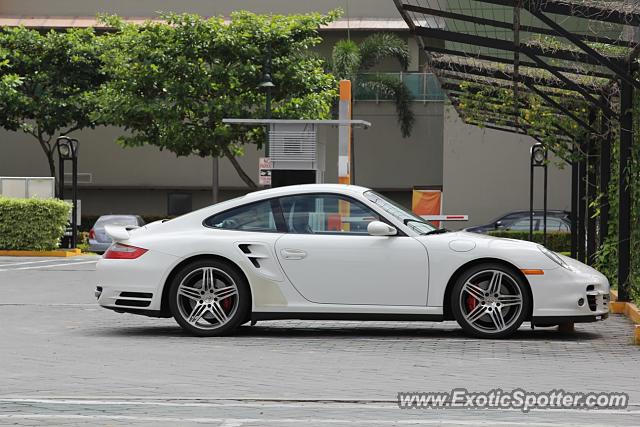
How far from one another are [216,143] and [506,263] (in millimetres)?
32155

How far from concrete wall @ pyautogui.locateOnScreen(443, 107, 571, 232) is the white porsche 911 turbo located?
33.4 m

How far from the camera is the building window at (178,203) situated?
54062mm

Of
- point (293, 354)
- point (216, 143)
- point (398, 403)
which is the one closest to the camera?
point (398, 403)

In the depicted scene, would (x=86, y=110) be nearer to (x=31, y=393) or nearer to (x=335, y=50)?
(x=335, y=50)

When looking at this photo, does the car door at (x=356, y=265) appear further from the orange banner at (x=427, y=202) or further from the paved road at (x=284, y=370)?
the orange banner at (x=427, y=202)

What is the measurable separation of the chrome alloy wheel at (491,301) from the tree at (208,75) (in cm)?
3040

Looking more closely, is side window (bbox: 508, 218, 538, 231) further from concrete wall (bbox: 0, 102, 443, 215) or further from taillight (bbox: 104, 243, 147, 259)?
taillight (bbox: 104, 243, 147, 259)

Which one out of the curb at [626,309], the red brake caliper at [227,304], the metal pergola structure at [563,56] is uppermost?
the metal pergola structure at [563,56]

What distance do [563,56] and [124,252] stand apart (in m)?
5.27

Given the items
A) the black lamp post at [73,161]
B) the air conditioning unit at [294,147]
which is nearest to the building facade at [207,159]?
the black lamp post at [73,161]

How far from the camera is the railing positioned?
4988 centimetres

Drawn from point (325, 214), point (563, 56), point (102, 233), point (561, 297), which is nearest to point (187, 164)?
point (102, 233)

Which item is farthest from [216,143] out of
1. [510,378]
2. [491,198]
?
[510,378]

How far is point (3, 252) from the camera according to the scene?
36344mm
